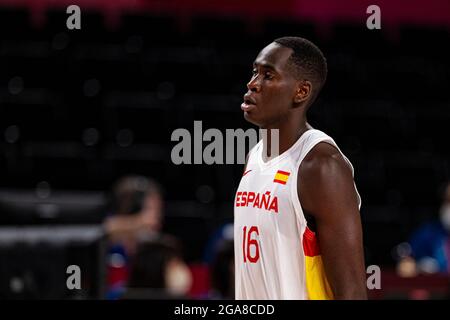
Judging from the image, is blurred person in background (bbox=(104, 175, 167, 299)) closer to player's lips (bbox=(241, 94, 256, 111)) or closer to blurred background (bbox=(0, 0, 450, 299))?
blurred background (bbox=(0, 0, 450, 299))

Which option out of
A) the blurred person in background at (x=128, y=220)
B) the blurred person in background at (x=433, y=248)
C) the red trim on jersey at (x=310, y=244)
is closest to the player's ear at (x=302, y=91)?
the red trim on jersey at (x=310, y=244)

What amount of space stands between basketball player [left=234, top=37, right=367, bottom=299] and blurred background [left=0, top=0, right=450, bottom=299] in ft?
7.54

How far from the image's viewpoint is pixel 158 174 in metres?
6.64

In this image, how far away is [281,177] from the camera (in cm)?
232

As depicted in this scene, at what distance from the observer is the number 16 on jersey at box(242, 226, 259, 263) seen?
7.72 feet

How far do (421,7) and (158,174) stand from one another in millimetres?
2894

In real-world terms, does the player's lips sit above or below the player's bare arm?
above

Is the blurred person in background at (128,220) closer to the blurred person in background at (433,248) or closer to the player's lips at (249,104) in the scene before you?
the blurred person in background at (433,248)

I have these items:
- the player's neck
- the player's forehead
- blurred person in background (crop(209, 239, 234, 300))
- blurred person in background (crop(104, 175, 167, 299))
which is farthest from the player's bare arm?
blurred person in background (crop(104, 175, 167, 299))

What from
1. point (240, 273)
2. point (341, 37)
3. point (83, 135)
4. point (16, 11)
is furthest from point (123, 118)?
point (240, 273)

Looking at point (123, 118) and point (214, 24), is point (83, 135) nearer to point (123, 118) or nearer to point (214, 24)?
point (123, 118)

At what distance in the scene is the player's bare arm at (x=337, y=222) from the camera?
2.19m

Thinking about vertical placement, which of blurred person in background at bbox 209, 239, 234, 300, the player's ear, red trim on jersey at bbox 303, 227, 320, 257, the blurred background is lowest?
blurred person in background at bbox 209, 239, 234, 300

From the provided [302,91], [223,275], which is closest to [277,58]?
[302,91]
